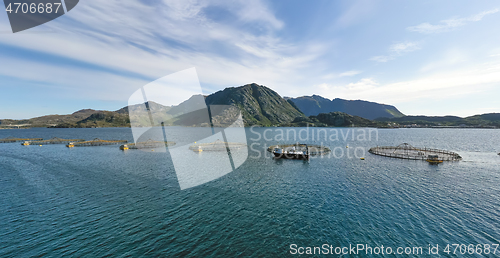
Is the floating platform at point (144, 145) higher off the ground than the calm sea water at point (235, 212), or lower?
higher

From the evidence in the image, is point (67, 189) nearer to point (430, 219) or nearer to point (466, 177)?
point (430, 219)

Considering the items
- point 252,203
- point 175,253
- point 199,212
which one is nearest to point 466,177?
point 252,203

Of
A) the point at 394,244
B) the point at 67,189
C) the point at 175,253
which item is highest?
the point at 67,189

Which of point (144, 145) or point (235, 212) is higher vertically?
point (144, 145)

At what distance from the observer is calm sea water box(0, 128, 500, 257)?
2361cm

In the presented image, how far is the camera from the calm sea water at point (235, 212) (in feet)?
77.5

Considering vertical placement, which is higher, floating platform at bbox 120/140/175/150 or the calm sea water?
floating platform at bbox 120/140/175/150

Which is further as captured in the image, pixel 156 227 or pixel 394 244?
pixel 156 227

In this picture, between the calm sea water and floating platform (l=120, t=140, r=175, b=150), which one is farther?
floating platform (l=120, t=140, r=175, b=150)

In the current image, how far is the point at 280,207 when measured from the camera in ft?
112

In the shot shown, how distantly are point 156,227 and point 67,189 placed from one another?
28.9 m

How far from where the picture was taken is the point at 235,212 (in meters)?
32.0

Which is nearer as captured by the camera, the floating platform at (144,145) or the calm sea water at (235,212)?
the calm sea water at (235,212)

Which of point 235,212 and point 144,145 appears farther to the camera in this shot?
point 144,145
